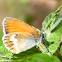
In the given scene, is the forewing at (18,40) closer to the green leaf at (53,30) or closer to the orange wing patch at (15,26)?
the orange wing patch at (15,26)

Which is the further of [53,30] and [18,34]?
[18,34]

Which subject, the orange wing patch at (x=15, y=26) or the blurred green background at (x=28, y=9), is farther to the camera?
the blurred green background at (x=28, y=9)

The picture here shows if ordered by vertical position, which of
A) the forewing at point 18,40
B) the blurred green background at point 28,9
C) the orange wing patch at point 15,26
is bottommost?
the forewing at point 18,40

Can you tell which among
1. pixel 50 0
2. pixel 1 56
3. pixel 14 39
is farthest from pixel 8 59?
pixel 50 0

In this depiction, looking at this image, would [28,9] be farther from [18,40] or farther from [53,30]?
[53,30]

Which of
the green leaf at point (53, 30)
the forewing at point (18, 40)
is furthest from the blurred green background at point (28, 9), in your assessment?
the green leaf at point (53, 30)

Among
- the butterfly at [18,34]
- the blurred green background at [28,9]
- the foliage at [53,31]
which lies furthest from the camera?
the blurred green background at [28,9]

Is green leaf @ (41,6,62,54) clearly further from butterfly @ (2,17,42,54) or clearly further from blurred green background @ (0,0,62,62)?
blurred green background @ (0,0,62,62)

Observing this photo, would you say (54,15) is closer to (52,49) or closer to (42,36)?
(42,36)

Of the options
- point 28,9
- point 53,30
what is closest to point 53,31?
point 53,30
